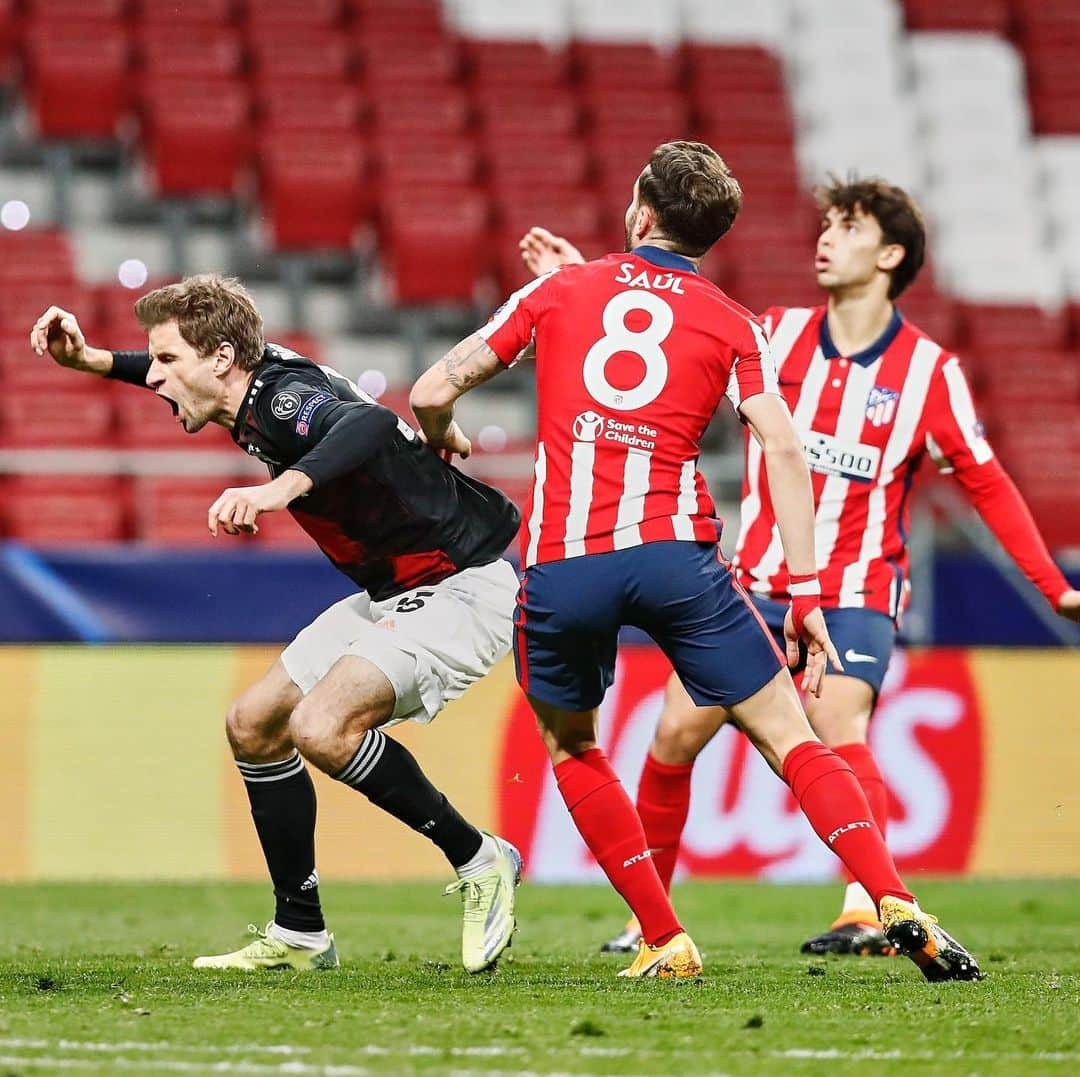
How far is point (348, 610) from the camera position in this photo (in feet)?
16.5

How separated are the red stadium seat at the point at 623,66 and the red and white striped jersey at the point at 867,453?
913cm

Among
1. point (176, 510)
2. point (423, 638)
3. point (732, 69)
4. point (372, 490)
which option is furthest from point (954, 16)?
point (423, 638)

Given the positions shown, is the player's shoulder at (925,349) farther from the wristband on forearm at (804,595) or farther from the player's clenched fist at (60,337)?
the player's clenched fist at (60,337)

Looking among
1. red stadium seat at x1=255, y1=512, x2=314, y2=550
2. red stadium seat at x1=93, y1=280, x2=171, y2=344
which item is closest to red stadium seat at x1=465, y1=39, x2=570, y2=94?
red stadium seat at x1=93, y1=280, x2=171, y2=344

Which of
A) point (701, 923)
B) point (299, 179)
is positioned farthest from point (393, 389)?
point (701, 923)

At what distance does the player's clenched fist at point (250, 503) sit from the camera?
13.4 feet

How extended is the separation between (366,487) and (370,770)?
0.70 m

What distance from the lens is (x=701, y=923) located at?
268 inches

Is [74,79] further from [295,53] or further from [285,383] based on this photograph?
[285,383]

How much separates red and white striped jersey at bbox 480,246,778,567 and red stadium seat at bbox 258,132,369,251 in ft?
28.3

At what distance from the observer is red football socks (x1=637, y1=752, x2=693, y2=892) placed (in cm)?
551

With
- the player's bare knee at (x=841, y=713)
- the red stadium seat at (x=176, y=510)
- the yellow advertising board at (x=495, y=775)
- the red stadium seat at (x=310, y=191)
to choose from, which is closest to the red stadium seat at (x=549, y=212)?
the red stadium seat at (x=310, y=191)

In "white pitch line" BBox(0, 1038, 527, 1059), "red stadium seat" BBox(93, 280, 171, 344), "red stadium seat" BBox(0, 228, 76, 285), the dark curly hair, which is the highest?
"red stadium seat" BBox(0, 228, 76, 285)

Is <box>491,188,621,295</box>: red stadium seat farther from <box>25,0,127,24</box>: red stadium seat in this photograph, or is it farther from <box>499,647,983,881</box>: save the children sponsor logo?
<box>499,647,983,881</box>: save the children sponsor logo
